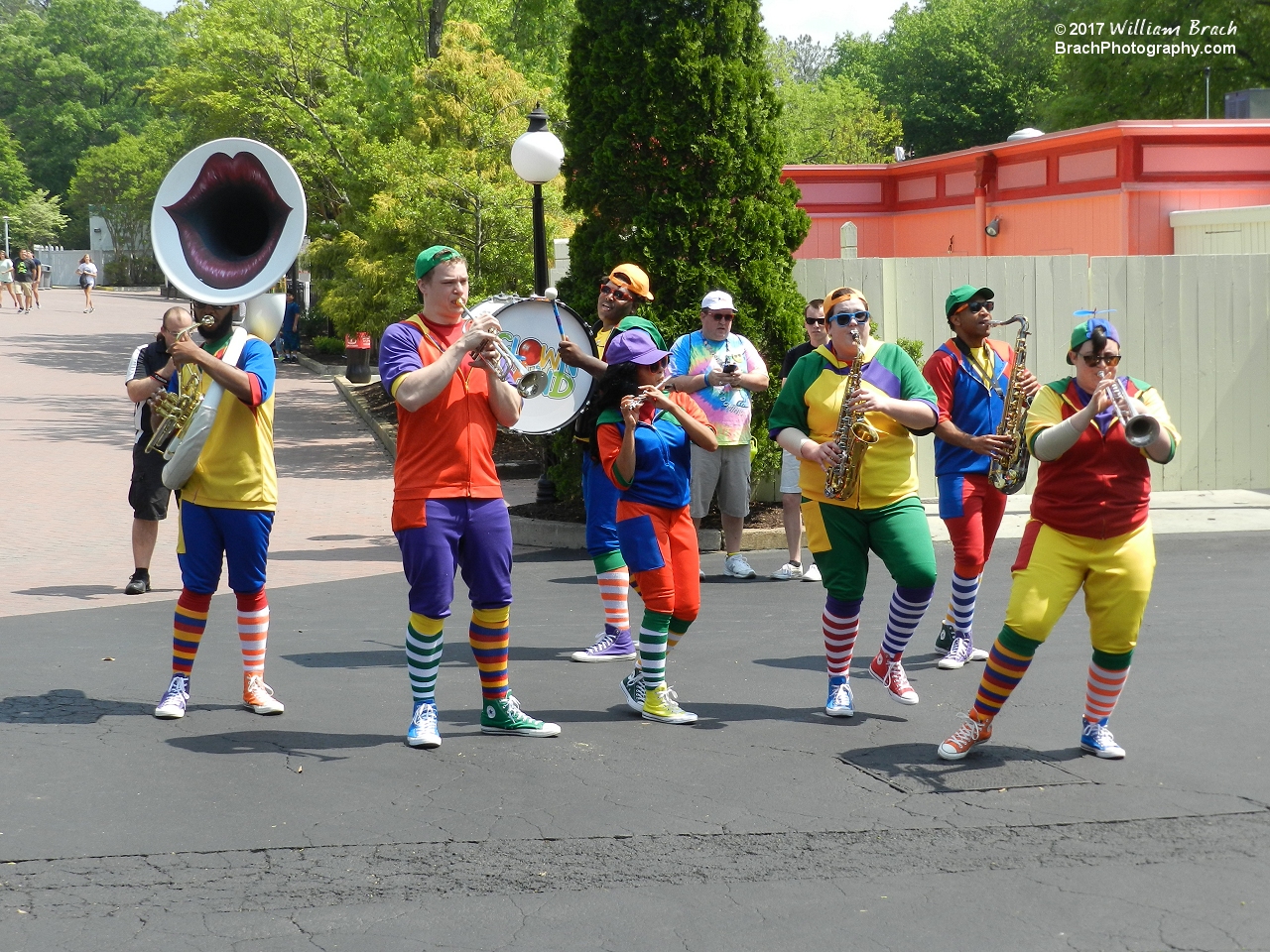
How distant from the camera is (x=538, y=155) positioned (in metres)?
11.6

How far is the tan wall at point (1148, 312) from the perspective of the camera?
40.6 feet

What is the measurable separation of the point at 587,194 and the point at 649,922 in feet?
27.3

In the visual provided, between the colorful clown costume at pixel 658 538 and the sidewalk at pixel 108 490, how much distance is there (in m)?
4.39

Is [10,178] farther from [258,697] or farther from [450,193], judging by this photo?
[258,697]

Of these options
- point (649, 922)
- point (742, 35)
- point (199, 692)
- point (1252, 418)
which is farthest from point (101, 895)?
point (1252, 418)

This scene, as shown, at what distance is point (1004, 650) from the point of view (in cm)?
543

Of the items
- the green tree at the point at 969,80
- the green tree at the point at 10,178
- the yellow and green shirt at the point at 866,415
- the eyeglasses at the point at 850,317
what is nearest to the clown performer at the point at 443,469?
the yellow and green shirt at the point at 866,415

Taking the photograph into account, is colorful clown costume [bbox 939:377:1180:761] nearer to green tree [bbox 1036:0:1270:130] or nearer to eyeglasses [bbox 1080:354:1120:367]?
eyeglasses [bbox 1080:354:1120:367]

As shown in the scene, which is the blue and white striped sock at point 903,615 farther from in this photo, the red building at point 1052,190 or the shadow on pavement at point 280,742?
the red building at point 1052,190

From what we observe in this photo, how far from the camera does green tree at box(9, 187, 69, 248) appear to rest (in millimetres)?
67000

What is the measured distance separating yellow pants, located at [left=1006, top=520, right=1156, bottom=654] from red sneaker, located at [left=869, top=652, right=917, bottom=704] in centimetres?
103

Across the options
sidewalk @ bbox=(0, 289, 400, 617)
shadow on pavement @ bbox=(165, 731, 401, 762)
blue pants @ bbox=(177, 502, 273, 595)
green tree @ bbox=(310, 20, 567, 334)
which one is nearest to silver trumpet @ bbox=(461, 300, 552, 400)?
blue pants @ bbox=(177, 502, 273, 595)

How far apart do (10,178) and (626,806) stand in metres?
72.9

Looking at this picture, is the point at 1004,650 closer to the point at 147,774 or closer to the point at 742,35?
the point at 147,774
